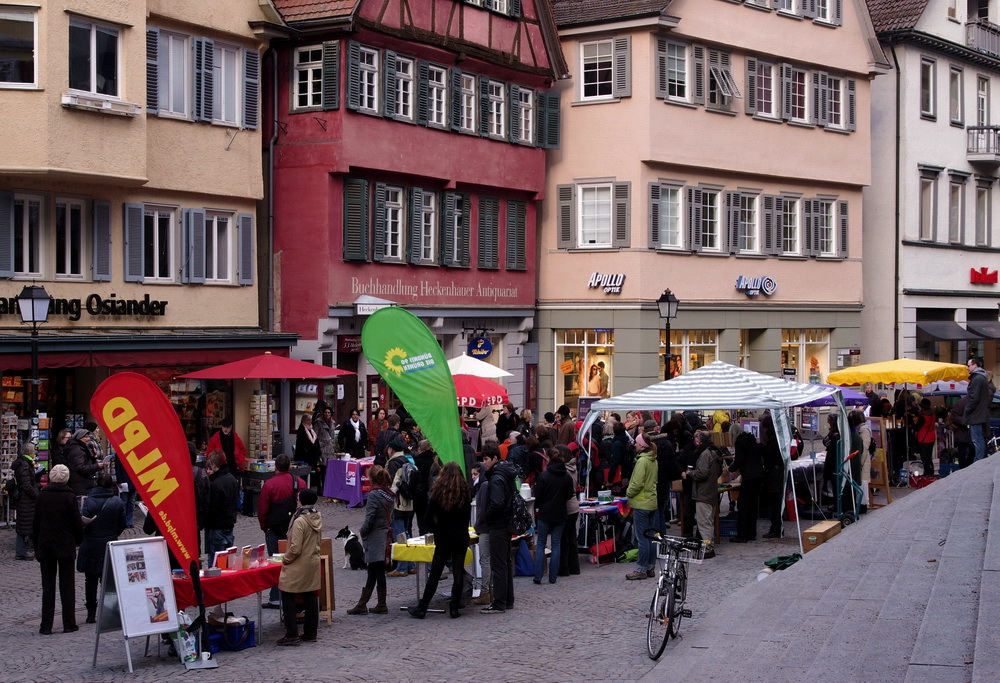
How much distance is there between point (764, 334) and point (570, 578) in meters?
22.2

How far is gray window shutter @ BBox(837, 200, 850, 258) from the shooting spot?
40.4 metres

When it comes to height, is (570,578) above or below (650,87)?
below

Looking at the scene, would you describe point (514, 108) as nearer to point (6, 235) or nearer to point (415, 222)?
point (415, 222)

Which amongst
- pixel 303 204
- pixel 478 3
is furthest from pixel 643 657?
pixel 478 3

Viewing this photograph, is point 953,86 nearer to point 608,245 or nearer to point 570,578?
point 608,245

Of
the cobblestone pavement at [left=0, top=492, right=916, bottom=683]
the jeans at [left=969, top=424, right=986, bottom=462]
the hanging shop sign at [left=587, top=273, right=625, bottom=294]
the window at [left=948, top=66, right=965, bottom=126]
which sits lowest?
the cobblestone pavement at [left=0, top=492, right=916, bottom=683]

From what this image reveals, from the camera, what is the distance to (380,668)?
12547 mm

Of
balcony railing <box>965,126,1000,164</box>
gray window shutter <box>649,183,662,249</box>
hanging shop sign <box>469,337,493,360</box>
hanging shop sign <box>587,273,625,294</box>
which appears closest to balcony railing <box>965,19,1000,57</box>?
balcony railing <box>965,126,1000,164</box>

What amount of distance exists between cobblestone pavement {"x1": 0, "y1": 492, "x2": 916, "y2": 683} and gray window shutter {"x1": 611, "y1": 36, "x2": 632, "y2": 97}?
19.4m

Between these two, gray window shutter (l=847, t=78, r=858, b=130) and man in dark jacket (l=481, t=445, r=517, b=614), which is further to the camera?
gray window shutter (l=847, t=78, r=858, b=130)

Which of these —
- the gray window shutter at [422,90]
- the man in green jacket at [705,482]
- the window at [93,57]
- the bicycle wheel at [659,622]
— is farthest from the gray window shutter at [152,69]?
the bicycle wheel at [659,622]

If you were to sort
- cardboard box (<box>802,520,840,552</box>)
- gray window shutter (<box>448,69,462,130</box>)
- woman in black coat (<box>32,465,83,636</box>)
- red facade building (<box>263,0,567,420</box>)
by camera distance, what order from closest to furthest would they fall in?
woman in black coat (<box>32,465,83,636</box>) < cardboard box (<box>802,520,840,552</box>) < red facade building (<box>263,0,567,420</box>) < gray window shutter (<box>448,69,462,130</box>)

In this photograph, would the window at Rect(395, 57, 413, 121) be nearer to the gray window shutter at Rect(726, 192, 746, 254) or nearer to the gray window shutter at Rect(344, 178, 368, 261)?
the gray window shutter at Rect(344, 178, 368, 261)

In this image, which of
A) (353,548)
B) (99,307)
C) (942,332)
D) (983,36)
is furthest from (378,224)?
(983,36)
